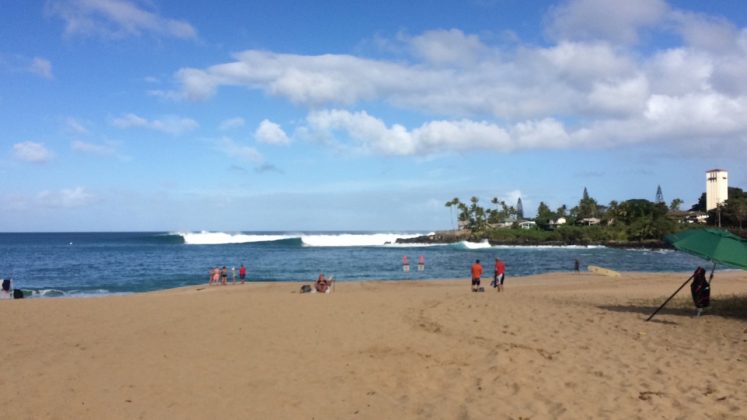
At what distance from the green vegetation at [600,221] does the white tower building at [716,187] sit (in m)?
1.99

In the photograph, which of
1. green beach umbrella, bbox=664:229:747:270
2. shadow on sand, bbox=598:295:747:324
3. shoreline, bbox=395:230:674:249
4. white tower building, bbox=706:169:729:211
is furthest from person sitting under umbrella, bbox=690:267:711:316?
white tower building, bbox=706:169:729:211

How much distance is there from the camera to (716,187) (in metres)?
120

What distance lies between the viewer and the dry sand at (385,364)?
22.4ft

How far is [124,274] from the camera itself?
4131cm

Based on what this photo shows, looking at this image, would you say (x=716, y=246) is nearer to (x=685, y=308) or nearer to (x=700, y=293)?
(x=700, y=293)

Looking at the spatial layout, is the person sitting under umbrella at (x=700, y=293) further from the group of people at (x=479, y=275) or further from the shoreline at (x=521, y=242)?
the shoreline at (x=521, y=242)

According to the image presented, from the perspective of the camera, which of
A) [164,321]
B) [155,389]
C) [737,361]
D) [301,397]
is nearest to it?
[301,397]

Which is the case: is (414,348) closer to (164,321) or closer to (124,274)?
(164,321)

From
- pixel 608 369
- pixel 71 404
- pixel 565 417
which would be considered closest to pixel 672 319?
pixel 608 369

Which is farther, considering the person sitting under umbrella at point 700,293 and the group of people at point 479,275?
the group of people at point 479,275

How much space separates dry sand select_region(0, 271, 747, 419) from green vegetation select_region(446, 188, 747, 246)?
81.3 meters

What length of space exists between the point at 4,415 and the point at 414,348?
6.17 metres

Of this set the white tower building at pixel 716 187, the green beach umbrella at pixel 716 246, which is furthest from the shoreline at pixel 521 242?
the green beach umbrella at pixel 716 246

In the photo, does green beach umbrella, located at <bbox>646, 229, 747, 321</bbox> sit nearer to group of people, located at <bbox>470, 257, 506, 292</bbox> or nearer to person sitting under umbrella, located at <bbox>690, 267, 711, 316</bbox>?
person sitting under umbrella, located at <bbox>690, 267, 711, 316</bbox>
